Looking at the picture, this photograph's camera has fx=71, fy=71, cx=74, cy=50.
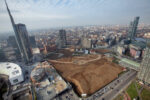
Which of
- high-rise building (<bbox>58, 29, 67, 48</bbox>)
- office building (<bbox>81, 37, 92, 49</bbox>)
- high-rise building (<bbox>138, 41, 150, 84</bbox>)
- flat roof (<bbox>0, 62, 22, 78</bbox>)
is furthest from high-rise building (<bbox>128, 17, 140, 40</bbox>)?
flat roof (<bbox>0, 62, 22, 78</bbox>)

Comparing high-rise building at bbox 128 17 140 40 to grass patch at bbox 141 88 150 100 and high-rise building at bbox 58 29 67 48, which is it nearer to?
high-rise building at bbox 58 29 67 48

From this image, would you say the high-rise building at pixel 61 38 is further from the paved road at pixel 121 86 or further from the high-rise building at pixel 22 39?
the paved road at pixel 121 86

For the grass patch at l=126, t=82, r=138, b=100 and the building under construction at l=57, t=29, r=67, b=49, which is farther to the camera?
the building under construction at l=57, t=29, r=67, b=49

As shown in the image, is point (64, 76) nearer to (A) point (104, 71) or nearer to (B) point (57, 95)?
(B) point (57, 95)

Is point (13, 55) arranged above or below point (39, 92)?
above

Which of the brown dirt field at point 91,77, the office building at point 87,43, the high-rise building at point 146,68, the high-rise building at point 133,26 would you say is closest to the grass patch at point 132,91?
the high-rise building at point 146,68

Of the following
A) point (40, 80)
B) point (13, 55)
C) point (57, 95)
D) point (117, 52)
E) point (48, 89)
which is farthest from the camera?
point (117, 52)

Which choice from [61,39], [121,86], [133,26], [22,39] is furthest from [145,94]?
[133,26]

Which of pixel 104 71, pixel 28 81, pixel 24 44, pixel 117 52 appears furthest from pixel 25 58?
pixel 117 52
